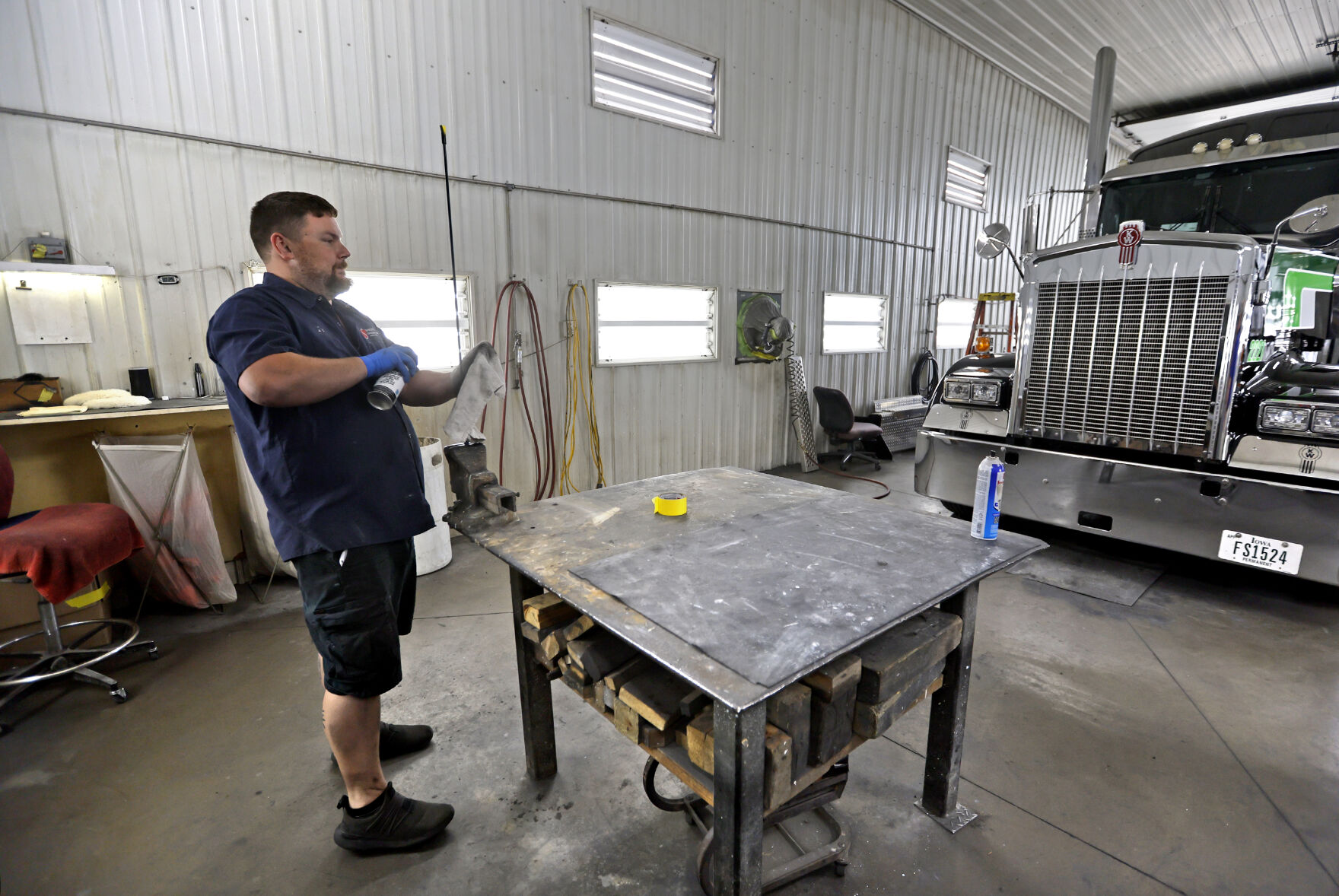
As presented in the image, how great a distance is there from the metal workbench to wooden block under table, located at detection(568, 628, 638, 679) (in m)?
0.17

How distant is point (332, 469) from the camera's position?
1527 millimetres

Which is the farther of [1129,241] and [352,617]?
[1129,241]

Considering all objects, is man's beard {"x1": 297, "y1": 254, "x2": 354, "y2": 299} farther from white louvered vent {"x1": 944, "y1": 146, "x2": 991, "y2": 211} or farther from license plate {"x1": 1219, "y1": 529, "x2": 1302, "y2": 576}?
white louvered vent {"x1": 944, "y1": 146, "x2": 991, "y2": 211}

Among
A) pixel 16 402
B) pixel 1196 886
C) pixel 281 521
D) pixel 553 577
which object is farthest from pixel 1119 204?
pixel 16 402

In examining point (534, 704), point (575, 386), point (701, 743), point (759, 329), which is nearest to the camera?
point (701, 743)

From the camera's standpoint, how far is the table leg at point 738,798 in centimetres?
104

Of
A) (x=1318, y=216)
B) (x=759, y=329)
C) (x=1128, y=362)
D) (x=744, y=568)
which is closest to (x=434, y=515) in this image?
(x=744, y=568)

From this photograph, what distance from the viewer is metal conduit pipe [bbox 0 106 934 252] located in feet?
9.28

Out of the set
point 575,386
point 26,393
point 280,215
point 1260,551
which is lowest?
point 1260,551

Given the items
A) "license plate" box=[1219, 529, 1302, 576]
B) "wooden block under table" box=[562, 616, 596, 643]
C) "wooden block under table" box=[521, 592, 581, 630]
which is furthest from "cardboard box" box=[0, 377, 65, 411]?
"license plate" box=[1219, 529, 1302, 576]

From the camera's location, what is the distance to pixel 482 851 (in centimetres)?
166

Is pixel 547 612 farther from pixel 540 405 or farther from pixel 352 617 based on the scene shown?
pixel 540 405

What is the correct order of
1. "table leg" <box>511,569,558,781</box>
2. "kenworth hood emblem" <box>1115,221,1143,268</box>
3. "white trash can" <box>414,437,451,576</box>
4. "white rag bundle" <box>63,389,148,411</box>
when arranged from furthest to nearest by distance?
A: 1. "white trash can" <box>414,437,451,576</box>
2. "kenworth hood emblem" <box>1115,221,1143,268</box>
3. "white rag bundle" <box>63,389,148,411</box>
4. "table leg" <box>511,569,558,781</box>

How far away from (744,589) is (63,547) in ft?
8.56
